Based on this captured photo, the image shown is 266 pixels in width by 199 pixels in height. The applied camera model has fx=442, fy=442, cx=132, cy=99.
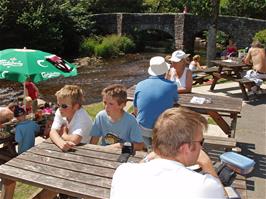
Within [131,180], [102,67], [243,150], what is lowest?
[102,67]

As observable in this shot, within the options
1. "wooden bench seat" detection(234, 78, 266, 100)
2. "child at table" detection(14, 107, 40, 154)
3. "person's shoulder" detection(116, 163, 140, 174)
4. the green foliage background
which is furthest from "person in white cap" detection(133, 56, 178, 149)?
the green foliage background

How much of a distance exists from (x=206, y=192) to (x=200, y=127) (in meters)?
0.41

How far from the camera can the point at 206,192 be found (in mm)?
2250

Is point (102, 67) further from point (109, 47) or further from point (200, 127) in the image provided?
point (200, 127)

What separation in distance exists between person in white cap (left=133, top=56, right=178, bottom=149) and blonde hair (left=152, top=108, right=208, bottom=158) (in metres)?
2.83

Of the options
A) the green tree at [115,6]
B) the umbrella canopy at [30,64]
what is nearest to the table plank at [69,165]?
the umbrella canopy at [30,64]

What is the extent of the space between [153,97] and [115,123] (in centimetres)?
92

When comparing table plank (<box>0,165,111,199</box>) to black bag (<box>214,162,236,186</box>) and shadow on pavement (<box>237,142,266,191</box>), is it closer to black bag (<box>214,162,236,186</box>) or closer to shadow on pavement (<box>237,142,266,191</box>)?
black bag (<box>214,162,236,186</box>)

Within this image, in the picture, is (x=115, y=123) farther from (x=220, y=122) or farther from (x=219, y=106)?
(x=220, y=122)

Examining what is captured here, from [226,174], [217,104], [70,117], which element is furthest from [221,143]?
[226,174]

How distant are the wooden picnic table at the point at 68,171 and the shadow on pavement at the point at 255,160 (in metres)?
2.12

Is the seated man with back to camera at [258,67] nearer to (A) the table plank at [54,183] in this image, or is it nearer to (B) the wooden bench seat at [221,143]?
(B) the wooden bench seat at [221,143]

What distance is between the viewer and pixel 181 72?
7.12 meters

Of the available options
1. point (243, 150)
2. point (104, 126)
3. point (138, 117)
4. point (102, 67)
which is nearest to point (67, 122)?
point (104, 126)
